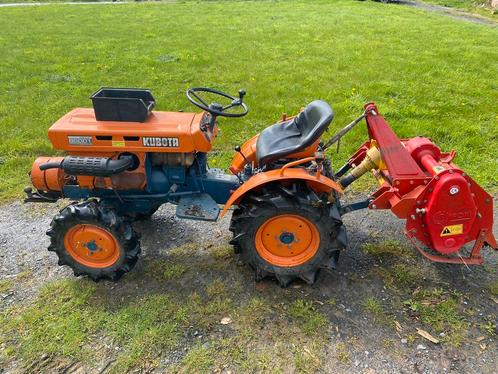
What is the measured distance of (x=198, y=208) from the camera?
3.41 m

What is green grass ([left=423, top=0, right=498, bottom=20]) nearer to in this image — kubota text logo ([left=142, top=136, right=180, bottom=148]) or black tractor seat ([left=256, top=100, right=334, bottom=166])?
black tractor seat ([left=256, top=100, right=334, bottom=166])

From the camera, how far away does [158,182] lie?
3.39 m

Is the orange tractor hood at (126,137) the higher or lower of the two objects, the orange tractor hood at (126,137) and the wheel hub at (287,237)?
the higher

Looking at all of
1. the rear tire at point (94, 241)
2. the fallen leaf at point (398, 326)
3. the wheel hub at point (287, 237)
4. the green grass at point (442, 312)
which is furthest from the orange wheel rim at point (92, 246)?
the green grass at point (442, 312)

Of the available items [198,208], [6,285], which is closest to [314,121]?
[198,208]

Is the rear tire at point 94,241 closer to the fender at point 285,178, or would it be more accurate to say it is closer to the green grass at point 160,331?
the green grass at point 160,331

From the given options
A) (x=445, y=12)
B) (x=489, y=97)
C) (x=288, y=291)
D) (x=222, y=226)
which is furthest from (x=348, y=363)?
(x=445, y=12)

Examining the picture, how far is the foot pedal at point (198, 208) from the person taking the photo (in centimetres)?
334

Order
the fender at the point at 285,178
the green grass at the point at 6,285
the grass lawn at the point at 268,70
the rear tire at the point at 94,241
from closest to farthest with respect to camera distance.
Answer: the fender at the point at 285,178 → the rear tire at the point at 94,241 → the green grass at the point at 6,285 → the grass lawn at the point at 268,70

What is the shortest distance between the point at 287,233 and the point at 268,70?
6.49 meters

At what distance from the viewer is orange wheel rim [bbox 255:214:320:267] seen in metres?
3.17

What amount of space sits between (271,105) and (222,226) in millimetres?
3537

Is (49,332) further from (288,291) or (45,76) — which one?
(45,76)

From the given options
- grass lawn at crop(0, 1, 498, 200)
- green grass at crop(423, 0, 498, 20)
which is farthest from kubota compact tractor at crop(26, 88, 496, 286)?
green grass at crop(423, 0, 498, 20)
